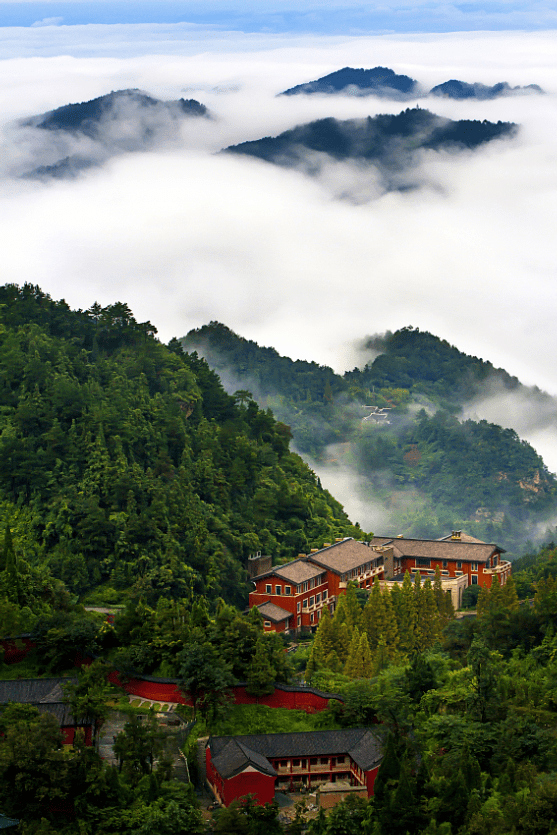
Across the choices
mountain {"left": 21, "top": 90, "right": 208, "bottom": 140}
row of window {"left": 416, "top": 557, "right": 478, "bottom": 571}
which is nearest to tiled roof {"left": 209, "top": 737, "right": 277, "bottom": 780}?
row of window {"left": 416, "top": 557, "right": 478, "bottom": 571}

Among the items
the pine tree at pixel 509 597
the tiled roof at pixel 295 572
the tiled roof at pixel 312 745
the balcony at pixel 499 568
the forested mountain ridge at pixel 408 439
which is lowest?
the tiled roof at pixel 312 745

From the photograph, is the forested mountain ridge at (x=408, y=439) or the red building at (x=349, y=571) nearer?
the red building at (x=349, y=571)

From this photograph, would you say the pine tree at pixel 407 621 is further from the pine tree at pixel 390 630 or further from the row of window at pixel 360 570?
the row of window at pixel 360 570

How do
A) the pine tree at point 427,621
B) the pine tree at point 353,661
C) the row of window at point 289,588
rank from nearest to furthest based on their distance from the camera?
the pine tree at point 353,661
the pine tree at point 427,621
the row of window at point 289,588

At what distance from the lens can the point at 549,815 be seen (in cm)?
2802

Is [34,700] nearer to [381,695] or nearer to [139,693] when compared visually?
[139,693]

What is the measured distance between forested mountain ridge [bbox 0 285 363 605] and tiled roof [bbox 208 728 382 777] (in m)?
19.9

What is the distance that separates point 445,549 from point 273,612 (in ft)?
41.5

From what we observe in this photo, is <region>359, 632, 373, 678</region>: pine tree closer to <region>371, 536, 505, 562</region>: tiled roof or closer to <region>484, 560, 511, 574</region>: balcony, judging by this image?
<region>484, 560, 511, 574</region>: balcony

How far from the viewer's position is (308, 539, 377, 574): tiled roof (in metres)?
63.4

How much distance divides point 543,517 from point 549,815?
105291mm

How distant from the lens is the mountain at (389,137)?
186500mm

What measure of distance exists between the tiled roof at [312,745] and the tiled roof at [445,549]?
102 feet

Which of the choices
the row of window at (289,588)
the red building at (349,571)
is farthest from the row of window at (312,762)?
the row of window at (289,588)
